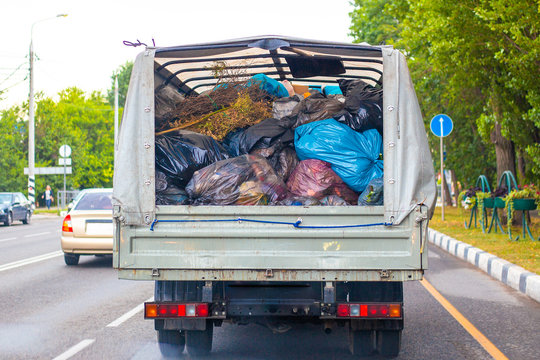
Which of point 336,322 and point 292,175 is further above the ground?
point 292,175

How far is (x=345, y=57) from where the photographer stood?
6.09m

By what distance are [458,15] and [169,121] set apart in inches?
396

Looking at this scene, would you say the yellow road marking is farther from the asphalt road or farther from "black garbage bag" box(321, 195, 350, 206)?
"black garbage bag" box(321, 195, 350, 206)

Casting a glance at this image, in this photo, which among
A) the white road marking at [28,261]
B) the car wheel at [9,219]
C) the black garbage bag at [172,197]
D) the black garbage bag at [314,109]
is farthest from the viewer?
the car wheel at [9,219]

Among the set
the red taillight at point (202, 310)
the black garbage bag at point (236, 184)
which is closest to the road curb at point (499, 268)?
the black garbage bag at point (236, 184)

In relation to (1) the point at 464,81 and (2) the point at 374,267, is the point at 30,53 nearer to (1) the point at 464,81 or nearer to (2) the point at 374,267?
(1) the point at 464,81

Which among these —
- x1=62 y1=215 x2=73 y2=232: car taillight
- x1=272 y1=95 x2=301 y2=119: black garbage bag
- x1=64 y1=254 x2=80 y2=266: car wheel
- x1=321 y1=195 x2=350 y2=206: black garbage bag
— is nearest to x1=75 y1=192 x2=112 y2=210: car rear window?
x1=62 y1=215 x2=73 y2=232: car taillight

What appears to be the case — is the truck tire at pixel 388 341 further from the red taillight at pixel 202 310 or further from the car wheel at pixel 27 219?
the car wheel at pixel 27 219

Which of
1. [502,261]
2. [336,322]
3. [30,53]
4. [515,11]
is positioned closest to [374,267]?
[336,322]

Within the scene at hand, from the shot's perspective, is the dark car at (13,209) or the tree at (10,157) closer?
the dark car at (13,209)

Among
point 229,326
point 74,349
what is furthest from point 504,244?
point 74,349

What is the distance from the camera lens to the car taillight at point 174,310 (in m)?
4.96

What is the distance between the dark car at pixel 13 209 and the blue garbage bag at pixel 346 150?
24.1 m

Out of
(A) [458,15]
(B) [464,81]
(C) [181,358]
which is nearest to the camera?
(C) [181,358]
